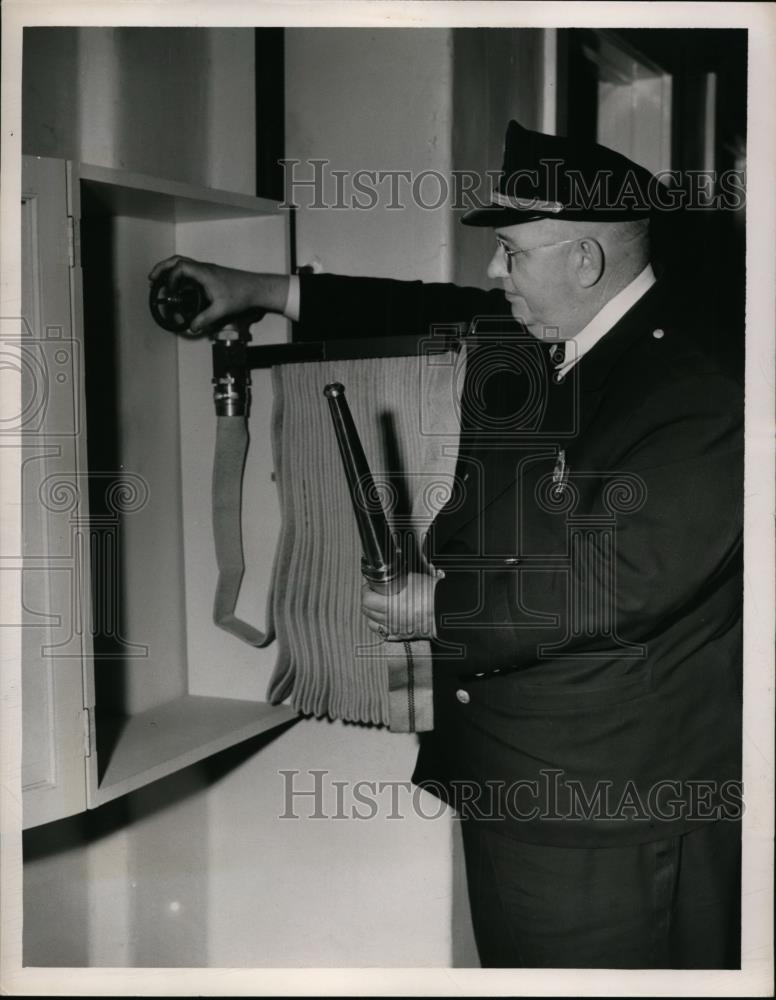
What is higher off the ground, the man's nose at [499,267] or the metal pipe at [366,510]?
the man's nose at [499,267]

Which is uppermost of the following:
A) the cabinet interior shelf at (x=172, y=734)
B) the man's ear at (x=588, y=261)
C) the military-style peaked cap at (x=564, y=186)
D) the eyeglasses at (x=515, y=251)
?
the military-style peaked cap at (x=564, y=186)

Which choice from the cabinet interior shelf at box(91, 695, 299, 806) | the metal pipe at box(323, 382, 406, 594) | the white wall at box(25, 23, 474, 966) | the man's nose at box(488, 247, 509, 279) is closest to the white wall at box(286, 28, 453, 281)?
the white wall at box(25, 23, 474, 966)

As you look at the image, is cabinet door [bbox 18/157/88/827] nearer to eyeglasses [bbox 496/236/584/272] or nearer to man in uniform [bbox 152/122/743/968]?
man in uniform [bbox 152/122/743/968]

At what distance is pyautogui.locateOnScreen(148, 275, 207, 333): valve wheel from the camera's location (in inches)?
49.8

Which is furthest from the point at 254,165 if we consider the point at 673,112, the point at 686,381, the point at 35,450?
the point at 673,112

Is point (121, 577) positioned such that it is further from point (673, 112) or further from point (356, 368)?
point (673, 112)

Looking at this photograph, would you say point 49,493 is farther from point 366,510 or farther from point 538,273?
point 538,273

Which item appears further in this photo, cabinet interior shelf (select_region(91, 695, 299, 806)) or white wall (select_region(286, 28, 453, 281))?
white wall (select_region(286, 28, 453, 281))

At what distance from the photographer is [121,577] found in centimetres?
131

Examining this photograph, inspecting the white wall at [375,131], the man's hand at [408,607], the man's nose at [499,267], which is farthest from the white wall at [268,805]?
the man's hand at [408,607]

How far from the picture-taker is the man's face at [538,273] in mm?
1193

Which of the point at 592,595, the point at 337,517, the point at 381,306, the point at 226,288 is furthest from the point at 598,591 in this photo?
the point at 226,288

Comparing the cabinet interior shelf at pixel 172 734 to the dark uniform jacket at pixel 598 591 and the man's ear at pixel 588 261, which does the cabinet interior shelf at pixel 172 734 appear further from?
the man's ear at pixel 588 261

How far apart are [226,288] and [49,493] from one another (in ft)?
1.27
